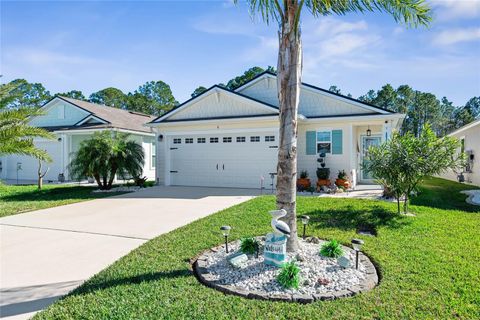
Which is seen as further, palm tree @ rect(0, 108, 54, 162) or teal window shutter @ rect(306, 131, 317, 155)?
teal window shutter @ rect(306, 131, 317, 155)

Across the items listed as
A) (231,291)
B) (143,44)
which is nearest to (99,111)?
(143,44)

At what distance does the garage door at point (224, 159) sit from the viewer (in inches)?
520

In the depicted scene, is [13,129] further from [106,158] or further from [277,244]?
[277,244]

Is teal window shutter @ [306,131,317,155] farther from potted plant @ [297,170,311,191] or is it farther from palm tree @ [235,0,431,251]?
palm tree @ [235,0,431,251]

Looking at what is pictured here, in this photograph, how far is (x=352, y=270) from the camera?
4191 millimetres

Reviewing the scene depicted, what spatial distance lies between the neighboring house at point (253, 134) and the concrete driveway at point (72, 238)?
9.79 feet

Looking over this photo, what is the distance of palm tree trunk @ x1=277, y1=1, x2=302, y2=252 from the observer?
14.5ft

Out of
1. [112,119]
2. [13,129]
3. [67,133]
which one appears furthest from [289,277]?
Result: [67,133]

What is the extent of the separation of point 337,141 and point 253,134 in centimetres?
360

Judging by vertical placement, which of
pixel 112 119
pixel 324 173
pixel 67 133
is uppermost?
pixel 112 119

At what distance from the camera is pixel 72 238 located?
599 cm

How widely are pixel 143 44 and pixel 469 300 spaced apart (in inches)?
445

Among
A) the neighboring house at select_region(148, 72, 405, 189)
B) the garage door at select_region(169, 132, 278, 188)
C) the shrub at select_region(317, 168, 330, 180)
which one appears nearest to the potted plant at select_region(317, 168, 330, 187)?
the shrub at select_region(317, 168, 330, 180)

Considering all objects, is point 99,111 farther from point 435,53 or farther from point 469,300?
point 469,300
